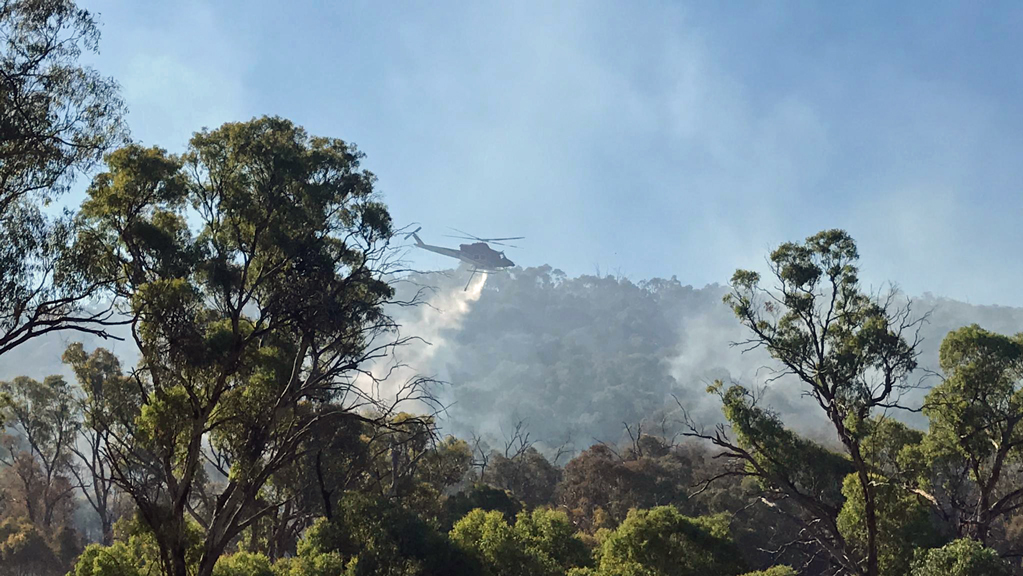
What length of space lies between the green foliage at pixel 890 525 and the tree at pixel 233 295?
36.5 feet

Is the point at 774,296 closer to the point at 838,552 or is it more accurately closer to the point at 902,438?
the point at 838,552

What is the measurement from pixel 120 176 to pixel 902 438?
2135 centimetres

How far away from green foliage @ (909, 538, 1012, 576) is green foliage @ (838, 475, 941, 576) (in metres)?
2.79

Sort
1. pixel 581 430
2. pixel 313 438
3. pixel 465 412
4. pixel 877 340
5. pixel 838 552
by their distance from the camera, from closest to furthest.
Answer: pixel 838 552 < pixel 877 340 < pixel 313 438 < pixel 581 430 < pixel 465 412

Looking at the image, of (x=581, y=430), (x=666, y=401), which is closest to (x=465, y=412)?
(x=581, y=430)

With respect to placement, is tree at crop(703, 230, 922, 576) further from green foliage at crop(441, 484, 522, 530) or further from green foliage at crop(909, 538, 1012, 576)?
green foliage at crop(441, 484, 522, 530)

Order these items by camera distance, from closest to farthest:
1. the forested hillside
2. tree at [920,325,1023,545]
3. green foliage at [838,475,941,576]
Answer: the forested hillside
green foliage at [838,475,941,576]
tree at [920,325,1023,545]

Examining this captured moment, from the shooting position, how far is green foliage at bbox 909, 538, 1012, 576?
1327cm

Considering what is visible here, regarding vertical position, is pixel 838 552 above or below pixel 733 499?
below

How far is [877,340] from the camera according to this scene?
17.1 meters

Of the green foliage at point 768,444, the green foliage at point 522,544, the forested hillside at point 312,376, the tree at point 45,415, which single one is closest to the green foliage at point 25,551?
the tree at point 45,415

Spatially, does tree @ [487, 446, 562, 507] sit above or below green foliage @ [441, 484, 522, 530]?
above

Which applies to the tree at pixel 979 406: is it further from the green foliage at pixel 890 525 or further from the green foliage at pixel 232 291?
the green foliage at pixel 232 291

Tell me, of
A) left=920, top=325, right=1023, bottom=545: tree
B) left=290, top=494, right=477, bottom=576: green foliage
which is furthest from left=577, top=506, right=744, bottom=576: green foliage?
left=920, top=325, right=1023, bottom=545: tree
